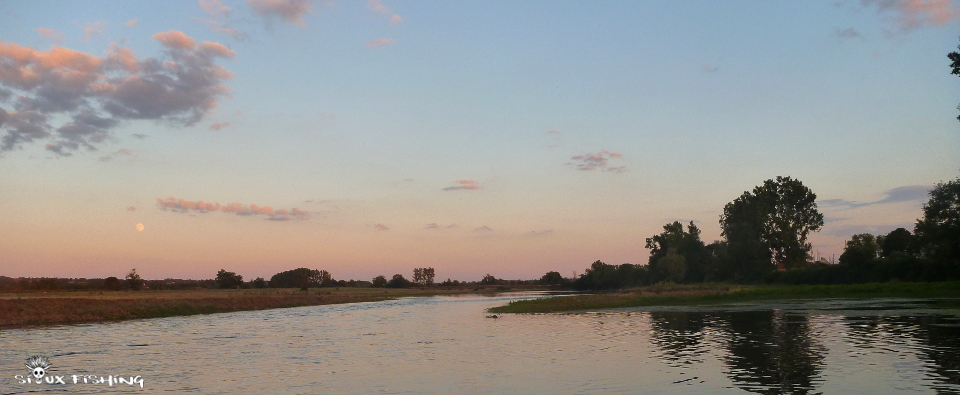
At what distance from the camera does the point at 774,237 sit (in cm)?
12506

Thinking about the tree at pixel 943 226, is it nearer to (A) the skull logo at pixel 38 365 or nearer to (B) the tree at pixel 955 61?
(B) the tree at pixel 955 61

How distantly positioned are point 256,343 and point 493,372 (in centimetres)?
2003

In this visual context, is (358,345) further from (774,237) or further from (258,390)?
(774,237)

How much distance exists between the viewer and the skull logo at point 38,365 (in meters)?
25.7

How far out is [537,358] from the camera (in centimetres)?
2811

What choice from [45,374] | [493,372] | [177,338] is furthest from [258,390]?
[177,338]

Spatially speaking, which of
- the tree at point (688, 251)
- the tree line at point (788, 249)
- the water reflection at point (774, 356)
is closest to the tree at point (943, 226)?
the tree line at point (788, 249)

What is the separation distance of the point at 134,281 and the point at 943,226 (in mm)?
170331

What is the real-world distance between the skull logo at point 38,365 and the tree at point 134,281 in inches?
5857

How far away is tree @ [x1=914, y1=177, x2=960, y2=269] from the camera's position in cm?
7188

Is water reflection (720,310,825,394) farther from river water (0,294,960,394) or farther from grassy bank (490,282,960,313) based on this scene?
grassy bank (490,282,960,313)

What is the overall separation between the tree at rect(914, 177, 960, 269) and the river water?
113ft

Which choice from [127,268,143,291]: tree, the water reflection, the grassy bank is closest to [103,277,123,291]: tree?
[127,268,143,291]: tree

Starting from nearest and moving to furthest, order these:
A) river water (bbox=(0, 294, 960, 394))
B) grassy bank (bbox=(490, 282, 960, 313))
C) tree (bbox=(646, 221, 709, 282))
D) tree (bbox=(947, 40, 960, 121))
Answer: river water (bbox=(0, 294, 960, 394)) → tree (bbox=(947, 40, 960, 121)) → grassy bank (bbox=(490, 282, 960, 313)) → tree (bbox=(646, 221, 709, 282))
